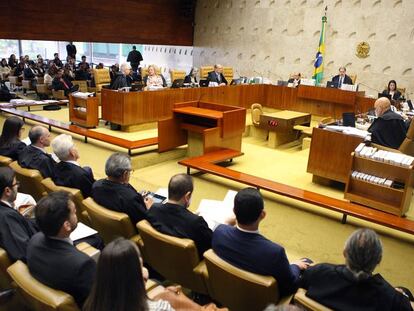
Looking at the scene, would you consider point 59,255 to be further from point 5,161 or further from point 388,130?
point 388,130

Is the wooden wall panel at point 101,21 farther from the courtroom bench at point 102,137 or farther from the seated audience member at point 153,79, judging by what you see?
the seated audience member at point 153,79

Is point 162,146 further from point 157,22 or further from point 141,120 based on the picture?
point 157,22

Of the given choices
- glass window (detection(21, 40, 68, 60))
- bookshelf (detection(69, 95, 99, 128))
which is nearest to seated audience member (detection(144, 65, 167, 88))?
bookshelf (detection(69, 95, 99, 128))

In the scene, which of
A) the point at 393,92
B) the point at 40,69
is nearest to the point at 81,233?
the point at 393,92

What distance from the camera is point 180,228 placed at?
255cm

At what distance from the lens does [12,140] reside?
419 cm

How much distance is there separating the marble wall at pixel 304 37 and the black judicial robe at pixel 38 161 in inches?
347

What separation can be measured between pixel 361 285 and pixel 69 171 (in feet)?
8.00

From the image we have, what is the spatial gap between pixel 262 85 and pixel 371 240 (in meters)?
8.36

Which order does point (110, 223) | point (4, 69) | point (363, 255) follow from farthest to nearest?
point (4, 69) → point (110, 223) → point (363, 255)

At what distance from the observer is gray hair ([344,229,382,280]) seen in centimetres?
184

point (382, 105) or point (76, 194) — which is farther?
point (382, 105)

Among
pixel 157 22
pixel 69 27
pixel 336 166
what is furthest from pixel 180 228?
pixel 157 22

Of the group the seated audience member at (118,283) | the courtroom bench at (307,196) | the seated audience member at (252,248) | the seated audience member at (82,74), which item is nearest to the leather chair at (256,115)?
the courtroom bench at (307,196)
